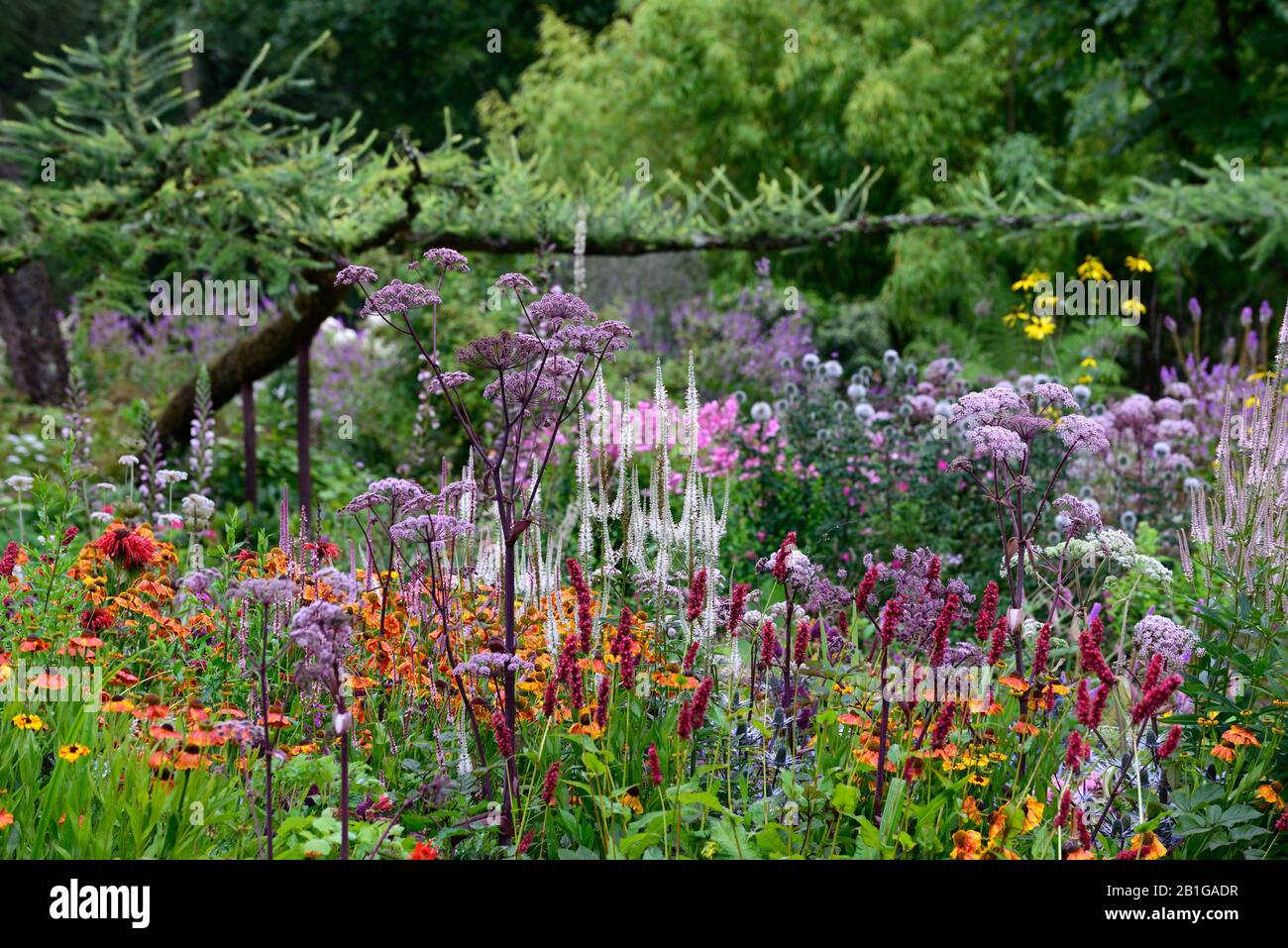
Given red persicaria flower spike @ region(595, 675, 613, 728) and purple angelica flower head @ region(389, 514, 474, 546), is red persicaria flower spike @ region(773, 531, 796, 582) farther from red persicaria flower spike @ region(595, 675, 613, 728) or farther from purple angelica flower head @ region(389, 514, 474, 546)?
purple angelica flower head @ region(389, 514, 474, 546)

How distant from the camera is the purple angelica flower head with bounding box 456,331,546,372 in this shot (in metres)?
2.53

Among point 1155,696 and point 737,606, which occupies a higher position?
point 737,606

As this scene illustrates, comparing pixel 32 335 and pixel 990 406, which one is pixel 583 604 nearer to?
pixel 990 406

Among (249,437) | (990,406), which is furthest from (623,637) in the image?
(249,437)

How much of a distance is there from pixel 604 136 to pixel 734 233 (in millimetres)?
8774

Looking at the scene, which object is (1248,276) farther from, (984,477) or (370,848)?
(370,848)

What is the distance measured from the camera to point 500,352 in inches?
100

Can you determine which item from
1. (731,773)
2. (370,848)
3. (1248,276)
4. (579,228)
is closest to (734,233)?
(579,228)

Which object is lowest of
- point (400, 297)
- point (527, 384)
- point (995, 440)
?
point (995, 440)

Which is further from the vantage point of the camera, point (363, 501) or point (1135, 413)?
point (1135, 413)

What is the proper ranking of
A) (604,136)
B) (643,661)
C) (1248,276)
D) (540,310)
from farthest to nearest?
(604,136)
(1248,276)
(643,661)
(540,310)

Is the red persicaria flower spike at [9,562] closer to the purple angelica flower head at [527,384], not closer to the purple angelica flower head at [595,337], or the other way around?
the purple angelica flower head at [527,384]
